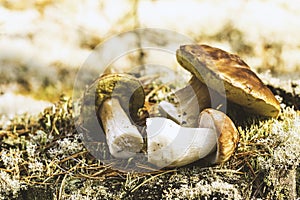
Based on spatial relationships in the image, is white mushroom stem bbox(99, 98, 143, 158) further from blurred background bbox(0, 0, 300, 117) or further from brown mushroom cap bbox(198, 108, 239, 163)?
blurred background bbox(0, 0, 300, 117)

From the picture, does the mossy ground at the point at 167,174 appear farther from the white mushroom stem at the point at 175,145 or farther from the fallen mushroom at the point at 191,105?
the fallen mushroom at the point at 191,105

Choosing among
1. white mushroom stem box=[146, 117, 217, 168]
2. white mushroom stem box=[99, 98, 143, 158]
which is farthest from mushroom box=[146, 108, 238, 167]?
white mushroom stem box=[99, 98, 143, 158]

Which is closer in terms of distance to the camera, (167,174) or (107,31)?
(167,174)

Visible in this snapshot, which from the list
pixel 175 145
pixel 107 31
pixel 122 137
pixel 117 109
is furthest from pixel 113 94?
pixel 107 31

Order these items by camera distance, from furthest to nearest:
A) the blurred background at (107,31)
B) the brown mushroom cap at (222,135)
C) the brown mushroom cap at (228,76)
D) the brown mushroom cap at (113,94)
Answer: the blurred background at (107,31)
the brown mushroom cap at (113,94)
the brown mushroom cap at (228,76)
the brown mushroom cap at (222,135)

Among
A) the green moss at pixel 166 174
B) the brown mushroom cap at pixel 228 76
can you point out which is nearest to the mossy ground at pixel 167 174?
the green moss at pixel 166 174

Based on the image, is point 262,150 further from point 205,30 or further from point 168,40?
point 205,30

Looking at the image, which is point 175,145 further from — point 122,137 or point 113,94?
point 113,94
